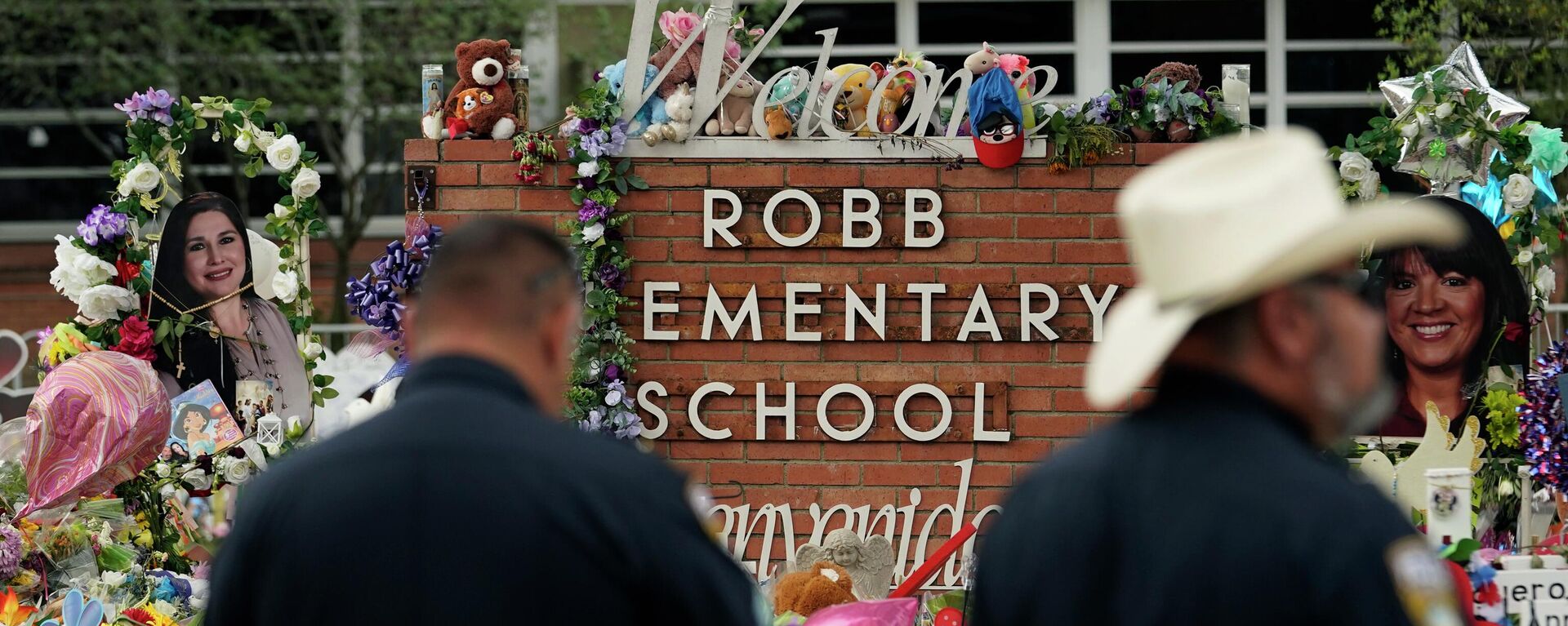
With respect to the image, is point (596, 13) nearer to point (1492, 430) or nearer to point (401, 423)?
point (1492, 430)

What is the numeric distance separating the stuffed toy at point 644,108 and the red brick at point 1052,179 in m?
1.27

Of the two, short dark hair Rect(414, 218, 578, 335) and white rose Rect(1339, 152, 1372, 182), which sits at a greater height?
white rose Rect(1339, 152, 1372, 182)

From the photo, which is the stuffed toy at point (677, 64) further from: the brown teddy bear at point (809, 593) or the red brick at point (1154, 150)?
the brown teddy bear at point (809, 593)

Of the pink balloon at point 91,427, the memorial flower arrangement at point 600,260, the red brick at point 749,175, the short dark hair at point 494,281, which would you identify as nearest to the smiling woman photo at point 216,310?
the pink balloon at point 91,427

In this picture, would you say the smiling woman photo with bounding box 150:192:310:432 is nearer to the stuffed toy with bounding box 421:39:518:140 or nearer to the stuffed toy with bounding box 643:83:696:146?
the stuffed toy with bounding box 421:39:518:140

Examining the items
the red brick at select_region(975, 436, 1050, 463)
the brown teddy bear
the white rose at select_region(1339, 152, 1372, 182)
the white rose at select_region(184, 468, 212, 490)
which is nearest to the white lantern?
the white rose at select_region(184, 468, 212, 490)

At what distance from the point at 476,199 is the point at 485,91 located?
383 mm

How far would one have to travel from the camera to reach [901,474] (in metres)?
5.72

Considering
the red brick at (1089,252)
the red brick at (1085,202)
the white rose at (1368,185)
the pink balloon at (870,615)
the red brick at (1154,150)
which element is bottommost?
the pink balloon at (870,615)

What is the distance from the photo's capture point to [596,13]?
13.1 m

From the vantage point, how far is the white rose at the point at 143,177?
19.4ft

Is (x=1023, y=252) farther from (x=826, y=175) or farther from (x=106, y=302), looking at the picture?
(x=106, y=302)

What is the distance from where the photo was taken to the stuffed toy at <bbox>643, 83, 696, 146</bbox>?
5.59 metres

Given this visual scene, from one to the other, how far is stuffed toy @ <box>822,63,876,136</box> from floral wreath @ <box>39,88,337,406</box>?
1921 millimetres
